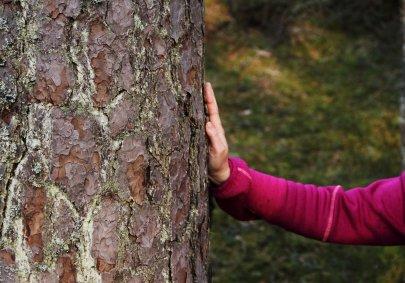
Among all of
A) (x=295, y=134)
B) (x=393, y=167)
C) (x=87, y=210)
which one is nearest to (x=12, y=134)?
(x=87, y=210)

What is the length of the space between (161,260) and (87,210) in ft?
0.75

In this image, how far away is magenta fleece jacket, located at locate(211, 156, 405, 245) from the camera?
2.06 meters

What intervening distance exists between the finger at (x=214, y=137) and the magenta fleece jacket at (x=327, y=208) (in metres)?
0.20

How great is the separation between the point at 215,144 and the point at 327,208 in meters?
0.47

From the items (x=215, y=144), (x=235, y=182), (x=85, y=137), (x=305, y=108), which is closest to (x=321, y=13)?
(x=305, y=108)

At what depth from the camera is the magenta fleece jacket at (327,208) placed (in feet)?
6.75

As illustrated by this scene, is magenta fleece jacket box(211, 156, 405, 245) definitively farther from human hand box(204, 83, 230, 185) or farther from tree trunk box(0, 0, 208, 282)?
tree trunk box(0, 0, 208, 282)

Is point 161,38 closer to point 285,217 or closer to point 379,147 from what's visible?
point 285,217

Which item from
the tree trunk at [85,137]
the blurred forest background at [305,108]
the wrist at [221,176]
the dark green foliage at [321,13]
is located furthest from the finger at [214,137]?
the dark green foliage at [321,13]

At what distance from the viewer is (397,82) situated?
264 inches

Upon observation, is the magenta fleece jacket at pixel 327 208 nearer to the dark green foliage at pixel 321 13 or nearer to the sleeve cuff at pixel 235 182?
the sleeve cuff at pixel 235 182

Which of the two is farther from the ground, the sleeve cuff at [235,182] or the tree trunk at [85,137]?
the tree trunk at [85,137]

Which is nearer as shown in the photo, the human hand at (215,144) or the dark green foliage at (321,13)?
the human hand at (215,144)

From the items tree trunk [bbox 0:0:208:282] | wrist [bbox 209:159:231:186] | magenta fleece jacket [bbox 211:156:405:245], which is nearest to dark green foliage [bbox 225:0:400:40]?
magenta fleece jacket [bbox 211:156:405:245]
